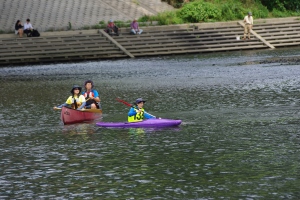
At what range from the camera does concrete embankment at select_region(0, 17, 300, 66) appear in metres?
51.8

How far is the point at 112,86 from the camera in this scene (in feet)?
119

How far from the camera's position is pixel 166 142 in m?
20.6

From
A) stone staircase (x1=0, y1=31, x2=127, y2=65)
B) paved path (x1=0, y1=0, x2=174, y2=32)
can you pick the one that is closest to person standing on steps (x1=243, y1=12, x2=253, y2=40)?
paved path (x1=0, y1=0, x2=174, y2=32)

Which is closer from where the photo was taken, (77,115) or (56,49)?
(77,115)

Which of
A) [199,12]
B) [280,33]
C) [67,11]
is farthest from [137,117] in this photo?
[67,11]

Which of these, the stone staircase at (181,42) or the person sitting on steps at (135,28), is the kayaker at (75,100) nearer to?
the stone staircase at (181,42)

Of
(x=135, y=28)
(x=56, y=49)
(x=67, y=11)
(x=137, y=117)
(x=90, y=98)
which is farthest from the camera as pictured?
(x=67, y=11)

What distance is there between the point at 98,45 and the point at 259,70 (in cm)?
1610

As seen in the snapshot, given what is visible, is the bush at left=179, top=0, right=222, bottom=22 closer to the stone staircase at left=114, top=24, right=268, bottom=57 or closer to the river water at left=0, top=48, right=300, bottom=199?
the stone staircase at left=114, top=24, right=268, bottom=57

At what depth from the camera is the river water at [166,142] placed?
15.4 metres

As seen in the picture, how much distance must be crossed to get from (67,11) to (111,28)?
5.98 metres

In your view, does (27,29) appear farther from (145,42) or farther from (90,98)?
(90,98)

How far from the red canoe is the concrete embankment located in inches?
1027

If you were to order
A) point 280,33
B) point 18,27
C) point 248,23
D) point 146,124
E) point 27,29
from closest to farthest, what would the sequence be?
point 146,124 < point 27,29 < point 18,27 < point 248,23 < point 280,33
